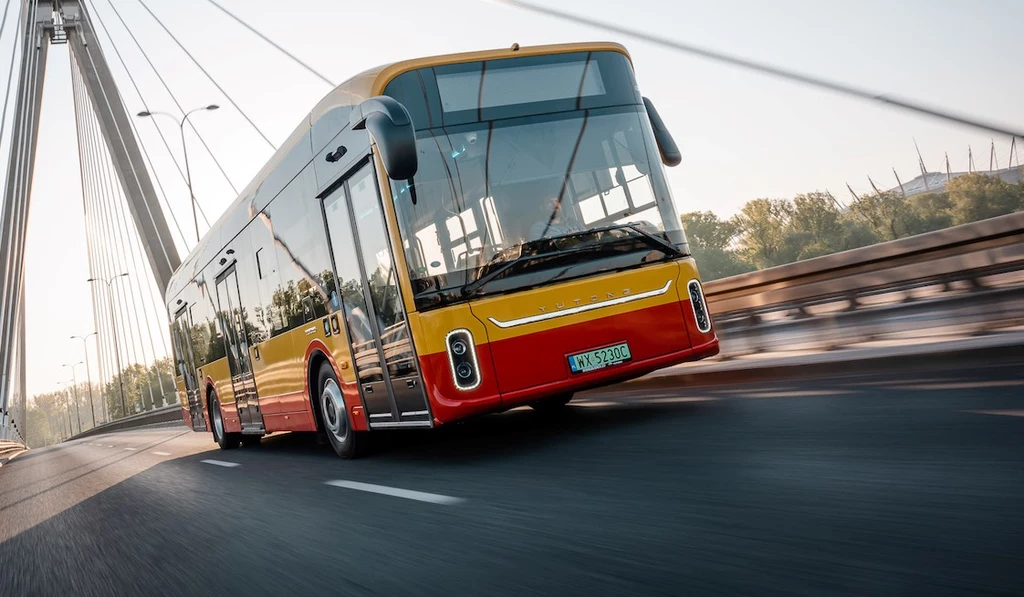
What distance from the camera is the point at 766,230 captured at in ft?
354

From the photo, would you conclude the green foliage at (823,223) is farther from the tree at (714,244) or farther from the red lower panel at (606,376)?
the red lower panel at (606,376)

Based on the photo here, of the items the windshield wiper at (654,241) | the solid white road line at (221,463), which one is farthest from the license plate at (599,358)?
the solid white road line at (221,463)

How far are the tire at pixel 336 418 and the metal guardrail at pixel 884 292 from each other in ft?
13.2

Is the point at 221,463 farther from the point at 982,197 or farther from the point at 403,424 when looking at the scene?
the point at 982,197

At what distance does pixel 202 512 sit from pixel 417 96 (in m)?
3.54

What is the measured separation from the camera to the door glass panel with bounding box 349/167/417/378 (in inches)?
259

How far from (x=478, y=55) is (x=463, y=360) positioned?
7.66ft

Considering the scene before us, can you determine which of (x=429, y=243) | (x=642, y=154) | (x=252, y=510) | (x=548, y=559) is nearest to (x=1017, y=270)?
(x=642, y=154)

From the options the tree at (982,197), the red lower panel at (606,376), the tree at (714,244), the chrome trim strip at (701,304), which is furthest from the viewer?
the tree at (714,244)

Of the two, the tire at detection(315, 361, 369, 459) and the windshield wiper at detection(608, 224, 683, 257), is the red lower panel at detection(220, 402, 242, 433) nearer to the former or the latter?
the tire at detection(315, 361, 369, 459)

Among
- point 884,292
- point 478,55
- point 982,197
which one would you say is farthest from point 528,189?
point 982,197

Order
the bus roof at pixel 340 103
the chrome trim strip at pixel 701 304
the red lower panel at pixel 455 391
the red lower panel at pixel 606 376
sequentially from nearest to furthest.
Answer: the red lower panel at pixel 455 391
the red lower panel at pixel 606 376
the bus roof at pixel 340 103
the chrome trim strip at pixel 701 304

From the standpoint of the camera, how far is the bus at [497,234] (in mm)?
6340

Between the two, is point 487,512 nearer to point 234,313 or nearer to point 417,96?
point 417,96
